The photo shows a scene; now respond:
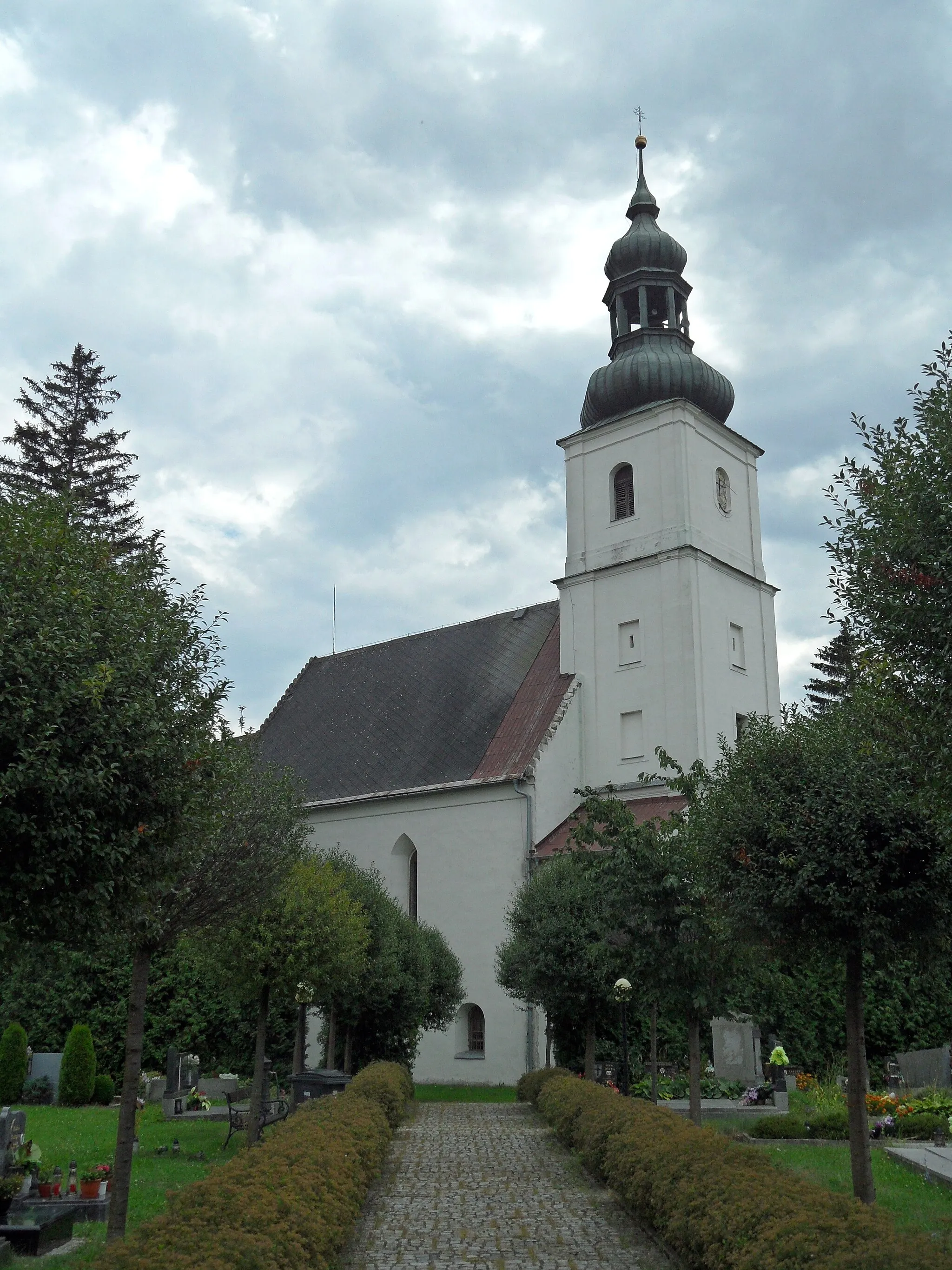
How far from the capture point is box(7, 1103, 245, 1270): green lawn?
11.9m

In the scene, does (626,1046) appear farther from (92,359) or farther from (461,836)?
(92,359)

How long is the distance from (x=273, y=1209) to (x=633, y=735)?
86.2 ft

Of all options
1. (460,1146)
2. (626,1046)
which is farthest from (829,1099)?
(460,1146)

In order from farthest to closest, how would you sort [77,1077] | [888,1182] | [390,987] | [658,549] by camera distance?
[658,549]
[77,1077]
[390,987]
[888,1182]

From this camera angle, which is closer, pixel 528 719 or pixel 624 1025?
pixel 624 1025

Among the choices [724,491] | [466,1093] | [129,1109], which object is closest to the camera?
[129,1109]

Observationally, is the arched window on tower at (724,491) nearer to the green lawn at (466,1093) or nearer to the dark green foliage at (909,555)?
the green lawn at (466,1093)

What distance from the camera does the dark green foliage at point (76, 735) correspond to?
752 centimetres

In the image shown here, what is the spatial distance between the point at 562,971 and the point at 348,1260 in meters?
13.6

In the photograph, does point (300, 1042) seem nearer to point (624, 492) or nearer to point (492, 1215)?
point (492, 1215)

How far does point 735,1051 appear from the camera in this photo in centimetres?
2717

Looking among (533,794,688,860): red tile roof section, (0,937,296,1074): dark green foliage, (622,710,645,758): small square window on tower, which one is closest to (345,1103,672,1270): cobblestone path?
(533,794,688,860): red tile roof section

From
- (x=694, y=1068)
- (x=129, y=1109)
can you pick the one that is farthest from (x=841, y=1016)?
(x=129, y=1109)

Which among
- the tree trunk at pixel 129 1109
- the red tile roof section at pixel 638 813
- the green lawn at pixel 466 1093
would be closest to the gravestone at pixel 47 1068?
the green lawn at pixel 466 1093
